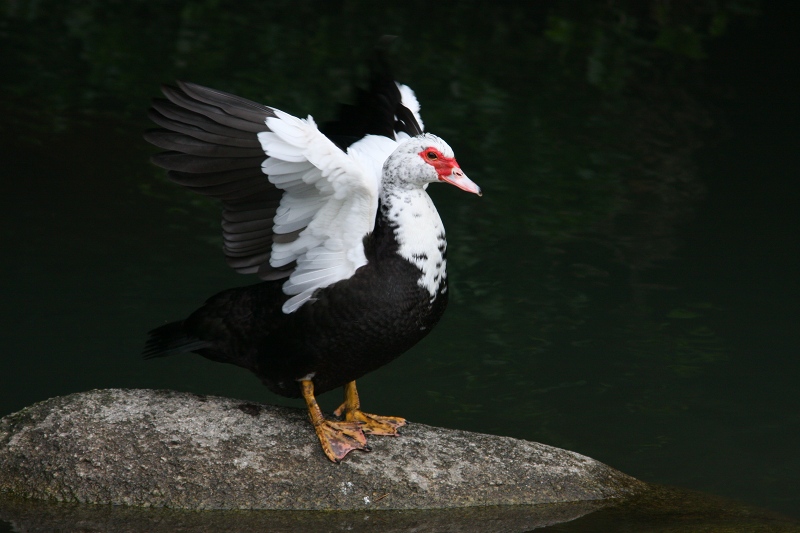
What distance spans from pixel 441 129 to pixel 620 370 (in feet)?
16.1

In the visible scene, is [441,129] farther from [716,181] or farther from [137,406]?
[137,406]

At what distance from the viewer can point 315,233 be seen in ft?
15.2

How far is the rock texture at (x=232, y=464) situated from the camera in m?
4.60

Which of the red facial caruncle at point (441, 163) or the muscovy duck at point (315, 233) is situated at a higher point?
the red facial caruncle at point (441, 163)

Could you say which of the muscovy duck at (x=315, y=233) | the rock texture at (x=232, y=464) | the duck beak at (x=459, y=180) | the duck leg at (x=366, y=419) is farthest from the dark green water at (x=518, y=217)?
the duck beak at (x=459, y=180)

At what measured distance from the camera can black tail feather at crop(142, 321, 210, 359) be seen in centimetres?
508

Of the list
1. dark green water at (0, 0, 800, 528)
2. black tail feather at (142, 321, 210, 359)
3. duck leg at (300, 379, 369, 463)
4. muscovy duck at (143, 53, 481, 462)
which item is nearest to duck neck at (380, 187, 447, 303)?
muscovy duck at (143, 53, 481, 462)

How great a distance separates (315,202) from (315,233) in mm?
143

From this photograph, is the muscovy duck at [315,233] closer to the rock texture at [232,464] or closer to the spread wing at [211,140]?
the spread wing at [211,140]

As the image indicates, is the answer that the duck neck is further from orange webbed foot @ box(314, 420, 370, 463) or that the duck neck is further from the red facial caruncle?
orange webbed foot @ box(314, 420, 370, 463)

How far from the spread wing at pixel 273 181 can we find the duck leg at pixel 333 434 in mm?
478

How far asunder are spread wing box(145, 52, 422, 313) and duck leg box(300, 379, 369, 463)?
0.48 meters

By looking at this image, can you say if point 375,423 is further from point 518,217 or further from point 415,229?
point 518,217

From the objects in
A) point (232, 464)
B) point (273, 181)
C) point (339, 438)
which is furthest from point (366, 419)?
point (273, 181)
